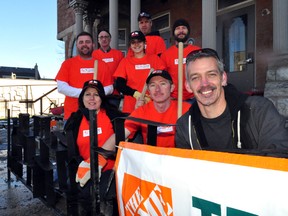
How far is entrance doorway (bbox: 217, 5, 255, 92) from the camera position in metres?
7.64

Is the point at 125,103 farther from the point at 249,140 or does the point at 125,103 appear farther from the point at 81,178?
the point at 249,140

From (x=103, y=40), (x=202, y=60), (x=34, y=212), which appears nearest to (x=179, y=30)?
(x=103, y=40)

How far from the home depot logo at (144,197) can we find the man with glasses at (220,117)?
0.49 meters

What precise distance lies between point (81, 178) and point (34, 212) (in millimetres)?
1817

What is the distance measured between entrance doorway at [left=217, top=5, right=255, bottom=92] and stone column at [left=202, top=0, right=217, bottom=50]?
71.3 inches

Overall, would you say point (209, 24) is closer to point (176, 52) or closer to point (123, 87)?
point (176, 52)

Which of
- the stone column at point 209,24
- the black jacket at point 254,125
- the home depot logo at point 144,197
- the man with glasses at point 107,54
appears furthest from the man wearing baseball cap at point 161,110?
the stone column at point 209,24

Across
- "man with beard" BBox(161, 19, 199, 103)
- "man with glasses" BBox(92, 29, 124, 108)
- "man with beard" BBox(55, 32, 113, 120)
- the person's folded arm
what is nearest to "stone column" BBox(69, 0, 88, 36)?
"man with glasses" BBox(92, 29, 124, 108)

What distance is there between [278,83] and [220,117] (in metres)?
3.67

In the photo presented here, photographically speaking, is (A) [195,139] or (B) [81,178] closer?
(A) [195,139]

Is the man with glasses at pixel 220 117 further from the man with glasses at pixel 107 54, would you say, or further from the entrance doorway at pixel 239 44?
the entrance doorway at pixel 239 44

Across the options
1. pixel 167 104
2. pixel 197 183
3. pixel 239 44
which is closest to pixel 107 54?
pixel 167 104

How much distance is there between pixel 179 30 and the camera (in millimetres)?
4094

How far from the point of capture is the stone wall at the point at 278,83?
494 cm
